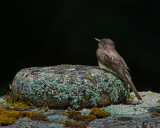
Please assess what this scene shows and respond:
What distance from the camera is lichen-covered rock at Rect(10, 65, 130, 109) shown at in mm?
11812

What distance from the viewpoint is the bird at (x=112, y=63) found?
13.0 metres

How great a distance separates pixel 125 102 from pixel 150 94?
2259mm

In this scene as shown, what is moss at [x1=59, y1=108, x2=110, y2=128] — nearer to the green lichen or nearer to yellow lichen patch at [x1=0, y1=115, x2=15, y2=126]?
yellow lichen patch at [x1=0, y1=115, x2=15, y2=126]

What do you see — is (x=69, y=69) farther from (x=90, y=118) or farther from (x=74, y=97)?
(x=90, y=118)

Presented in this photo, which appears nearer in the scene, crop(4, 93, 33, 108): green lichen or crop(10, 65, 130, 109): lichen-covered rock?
crop(10, 65, 130, 109): lichen-covered rock

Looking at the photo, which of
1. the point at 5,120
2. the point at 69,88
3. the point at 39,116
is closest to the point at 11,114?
the point at 5,120

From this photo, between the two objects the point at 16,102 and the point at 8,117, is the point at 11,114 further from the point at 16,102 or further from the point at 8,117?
the point at 16,102

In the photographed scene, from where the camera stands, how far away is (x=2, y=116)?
10.3 m

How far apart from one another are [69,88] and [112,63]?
7.37 feet

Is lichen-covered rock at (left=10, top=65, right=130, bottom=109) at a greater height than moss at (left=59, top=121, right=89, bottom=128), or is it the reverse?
lichen-covered rock at (left=10, top=65, right=130, bottom=109)

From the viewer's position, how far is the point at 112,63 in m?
13.0

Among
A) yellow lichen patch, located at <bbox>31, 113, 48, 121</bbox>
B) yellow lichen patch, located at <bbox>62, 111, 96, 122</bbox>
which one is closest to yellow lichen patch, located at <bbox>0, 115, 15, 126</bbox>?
yellow lichen patch, located at <bbox>31, 113, 48, 121</bbox>

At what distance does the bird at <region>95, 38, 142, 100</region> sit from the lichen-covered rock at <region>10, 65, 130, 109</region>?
35cm

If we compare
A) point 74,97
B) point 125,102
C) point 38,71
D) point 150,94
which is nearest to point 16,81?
point 38,71
